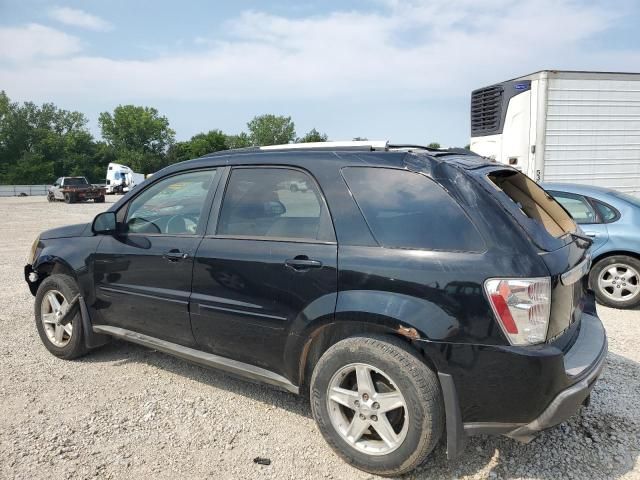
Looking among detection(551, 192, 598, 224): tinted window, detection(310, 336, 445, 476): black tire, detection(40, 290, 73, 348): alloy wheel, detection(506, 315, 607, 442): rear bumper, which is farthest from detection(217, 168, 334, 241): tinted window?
detection(551, 192, 598, 224): tinted window

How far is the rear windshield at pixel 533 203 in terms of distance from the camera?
2752mm

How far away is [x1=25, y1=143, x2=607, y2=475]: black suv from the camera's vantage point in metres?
2.32

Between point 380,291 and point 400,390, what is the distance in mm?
507

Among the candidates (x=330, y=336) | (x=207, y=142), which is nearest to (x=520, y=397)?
(x=330, y=336)

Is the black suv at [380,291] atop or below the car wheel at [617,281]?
atop

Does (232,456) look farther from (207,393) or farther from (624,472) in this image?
(624,472)

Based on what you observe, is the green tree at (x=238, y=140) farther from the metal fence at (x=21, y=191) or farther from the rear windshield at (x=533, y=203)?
the rear windshield at (x=533, y=203)

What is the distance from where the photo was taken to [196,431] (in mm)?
3121

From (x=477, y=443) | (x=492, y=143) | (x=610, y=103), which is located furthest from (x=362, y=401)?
(x=610, y=103)

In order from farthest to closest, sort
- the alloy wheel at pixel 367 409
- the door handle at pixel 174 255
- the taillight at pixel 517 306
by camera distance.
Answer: the door handle at pixel 174 255 < the alloy wheel at pixel 367 409 < the taillight at pixel 517 306

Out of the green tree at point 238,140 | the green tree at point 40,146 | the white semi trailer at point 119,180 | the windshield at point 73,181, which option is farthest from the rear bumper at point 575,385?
the green tree at point 238,140

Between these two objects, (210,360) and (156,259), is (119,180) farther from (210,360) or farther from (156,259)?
(210,360)

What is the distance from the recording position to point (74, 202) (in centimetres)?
3055

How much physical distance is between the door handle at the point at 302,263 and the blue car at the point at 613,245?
4151 mm
